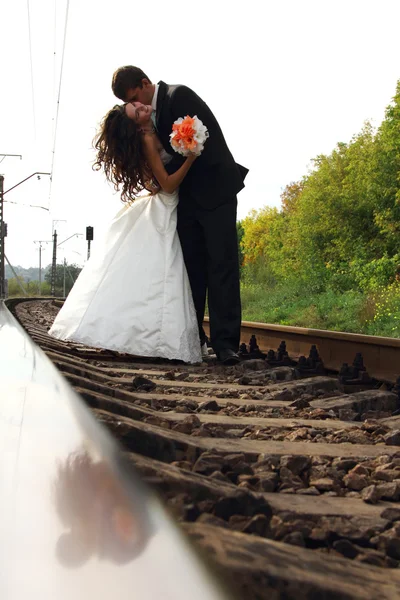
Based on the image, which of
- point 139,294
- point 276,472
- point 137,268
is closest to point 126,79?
point 137,268

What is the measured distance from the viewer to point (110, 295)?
454 centimetres

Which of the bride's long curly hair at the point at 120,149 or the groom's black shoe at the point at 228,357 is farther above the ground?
the bride's long curly hair at the point at 120,149

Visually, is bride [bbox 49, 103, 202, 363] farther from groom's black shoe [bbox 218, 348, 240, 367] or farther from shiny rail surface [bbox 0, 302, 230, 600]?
shiny rail surface [bbox 0, 302, 230, 600]

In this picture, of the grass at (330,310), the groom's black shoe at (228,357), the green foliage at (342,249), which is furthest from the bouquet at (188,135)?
the green foliage at (342,249)

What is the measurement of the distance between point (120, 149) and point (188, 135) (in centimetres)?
47

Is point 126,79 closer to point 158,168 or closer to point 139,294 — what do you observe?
point 158,168

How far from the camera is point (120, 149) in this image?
14.4 feet

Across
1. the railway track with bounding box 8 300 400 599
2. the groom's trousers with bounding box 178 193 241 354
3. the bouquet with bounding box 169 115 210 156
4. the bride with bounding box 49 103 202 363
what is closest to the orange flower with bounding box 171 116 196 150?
the bouquet with bounding box 169 115 210 156

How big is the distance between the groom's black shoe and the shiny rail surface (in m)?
3.38

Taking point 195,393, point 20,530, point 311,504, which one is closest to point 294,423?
point 195,393

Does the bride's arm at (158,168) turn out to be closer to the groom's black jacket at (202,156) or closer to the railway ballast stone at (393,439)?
the groom's black jacket at (202,156)

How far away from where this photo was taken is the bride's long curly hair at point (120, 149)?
172 inches

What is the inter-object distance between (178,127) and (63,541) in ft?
12.6

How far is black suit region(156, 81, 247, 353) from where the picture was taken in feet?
14.7
